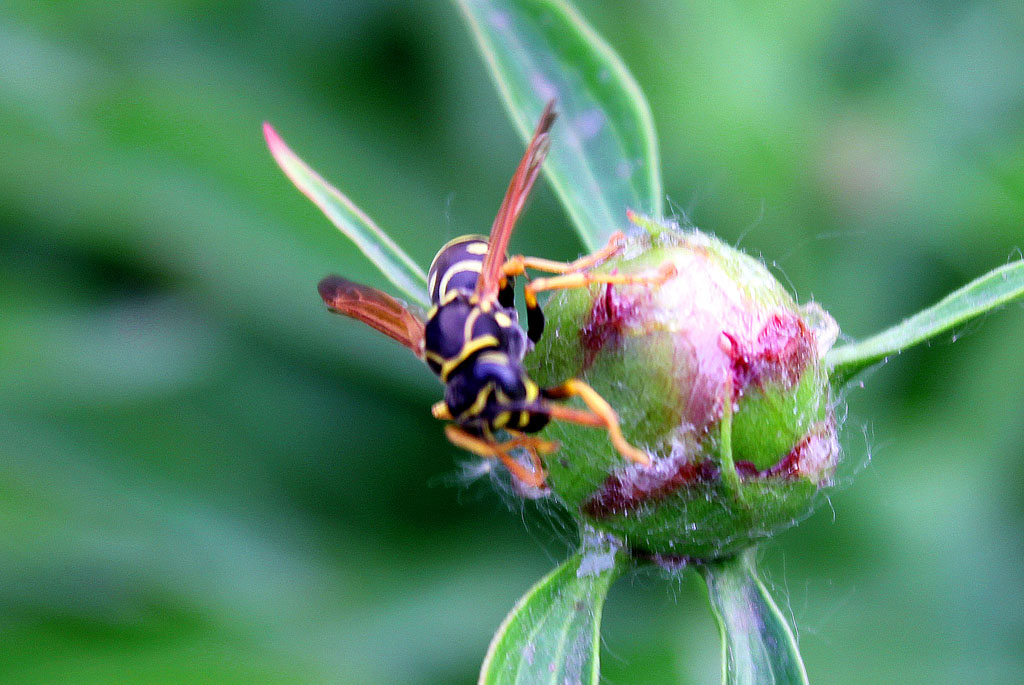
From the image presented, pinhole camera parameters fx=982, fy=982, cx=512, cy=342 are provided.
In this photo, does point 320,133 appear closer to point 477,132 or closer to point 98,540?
point 477,132

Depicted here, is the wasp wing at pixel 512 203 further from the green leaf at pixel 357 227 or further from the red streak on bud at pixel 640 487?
the red streak on bud at pixel 640 487

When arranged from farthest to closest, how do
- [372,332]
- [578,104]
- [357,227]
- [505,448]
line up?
[372,332] < [578,104] < [357,227] < [505,448]

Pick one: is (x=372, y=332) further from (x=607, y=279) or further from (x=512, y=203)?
(x=607, y=279)

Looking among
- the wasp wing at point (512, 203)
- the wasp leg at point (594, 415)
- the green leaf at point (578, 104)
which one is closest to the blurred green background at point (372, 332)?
the green leaf at point (578, 104)

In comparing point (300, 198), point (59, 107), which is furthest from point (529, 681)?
point (59, 107)

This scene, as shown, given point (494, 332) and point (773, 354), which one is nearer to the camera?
point (773, 354)

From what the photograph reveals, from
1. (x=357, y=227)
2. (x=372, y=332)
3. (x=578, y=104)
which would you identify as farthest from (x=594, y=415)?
(x=372, y=332)
